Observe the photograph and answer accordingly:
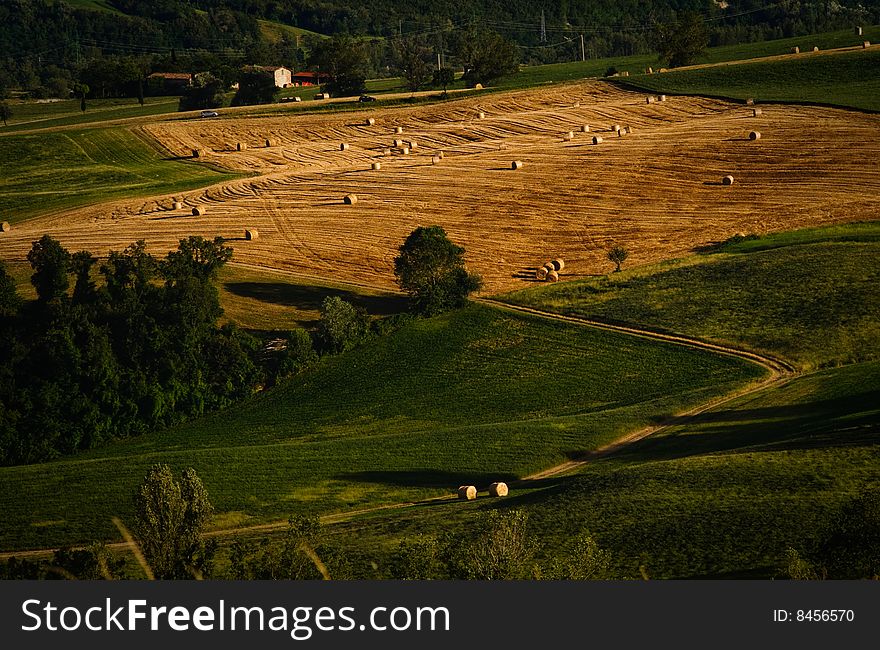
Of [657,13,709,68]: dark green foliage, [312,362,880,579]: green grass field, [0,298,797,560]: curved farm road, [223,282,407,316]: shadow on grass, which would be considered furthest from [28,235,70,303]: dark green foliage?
[657,13,709,68]: dark green foliage

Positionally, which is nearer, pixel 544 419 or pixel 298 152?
pixel 544 419

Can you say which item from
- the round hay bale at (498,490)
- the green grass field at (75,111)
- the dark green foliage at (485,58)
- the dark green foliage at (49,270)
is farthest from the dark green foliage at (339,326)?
the dark green foliage at (485,58)

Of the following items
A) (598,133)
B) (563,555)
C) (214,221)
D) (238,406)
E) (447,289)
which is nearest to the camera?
(563,555)

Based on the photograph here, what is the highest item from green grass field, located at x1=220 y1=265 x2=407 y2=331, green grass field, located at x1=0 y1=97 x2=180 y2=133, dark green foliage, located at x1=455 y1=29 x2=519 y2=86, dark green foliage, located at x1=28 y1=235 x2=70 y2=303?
dark green foliage, located at x1=455 y1=29 x2=519 y2=86

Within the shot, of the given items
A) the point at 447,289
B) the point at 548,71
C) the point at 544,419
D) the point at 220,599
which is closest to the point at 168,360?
the point at 447,289

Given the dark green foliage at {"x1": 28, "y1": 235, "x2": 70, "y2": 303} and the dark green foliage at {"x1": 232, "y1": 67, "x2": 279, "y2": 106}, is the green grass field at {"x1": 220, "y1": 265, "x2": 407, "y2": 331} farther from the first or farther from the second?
the dark green foliage at {"x1": 232, "y1": 67, "x2": 279, "y2": 106}

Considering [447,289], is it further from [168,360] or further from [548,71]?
[548,71]

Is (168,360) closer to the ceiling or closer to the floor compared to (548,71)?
closer to the floor
